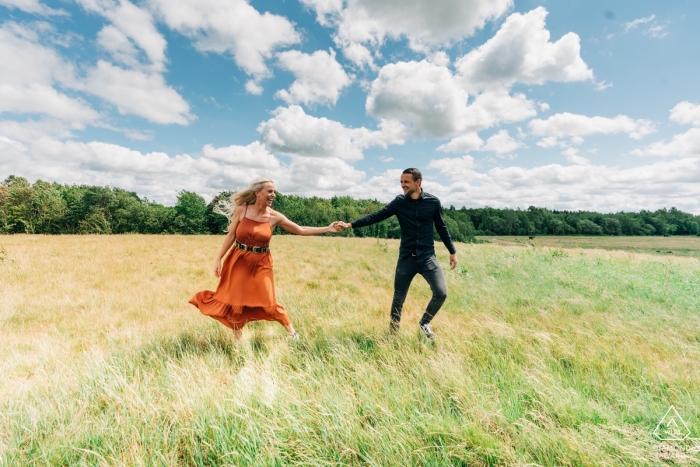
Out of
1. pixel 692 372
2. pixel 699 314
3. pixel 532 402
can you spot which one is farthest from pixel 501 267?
pixel 532 402

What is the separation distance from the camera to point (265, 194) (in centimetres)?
436

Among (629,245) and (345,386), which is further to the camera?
(629,245)

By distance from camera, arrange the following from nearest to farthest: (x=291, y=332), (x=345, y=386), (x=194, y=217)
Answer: (x=345, y=386) → (x=291, y=332) → (x=194, y=217)

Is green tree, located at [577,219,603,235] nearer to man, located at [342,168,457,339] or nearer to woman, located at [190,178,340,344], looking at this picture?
man, located at [342,168,457,339]

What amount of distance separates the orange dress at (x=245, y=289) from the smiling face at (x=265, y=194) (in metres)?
0.33

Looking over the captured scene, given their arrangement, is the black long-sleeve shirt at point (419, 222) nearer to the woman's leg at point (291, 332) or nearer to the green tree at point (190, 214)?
the woman's leg at point (291, 332)

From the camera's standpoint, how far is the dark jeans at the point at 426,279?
4379 mm

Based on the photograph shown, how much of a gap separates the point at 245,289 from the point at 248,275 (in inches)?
8.4

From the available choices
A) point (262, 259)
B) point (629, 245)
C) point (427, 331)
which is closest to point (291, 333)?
point (262, 259)

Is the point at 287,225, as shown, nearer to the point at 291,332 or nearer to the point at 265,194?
the point at 265,194

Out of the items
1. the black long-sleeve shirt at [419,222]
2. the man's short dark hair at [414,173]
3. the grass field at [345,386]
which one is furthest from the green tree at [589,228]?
the man's short dark hair at [414,173]

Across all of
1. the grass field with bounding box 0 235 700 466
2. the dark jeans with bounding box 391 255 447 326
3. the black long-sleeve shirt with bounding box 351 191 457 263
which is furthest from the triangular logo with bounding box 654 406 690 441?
the black long-sleeve shirt with bounding box 351 191 457 263

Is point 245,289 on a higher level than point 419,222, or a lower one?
lower

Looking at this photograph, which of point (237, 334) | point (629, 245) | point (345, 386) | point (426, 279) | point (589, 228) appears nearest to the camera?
point (345, 386)
